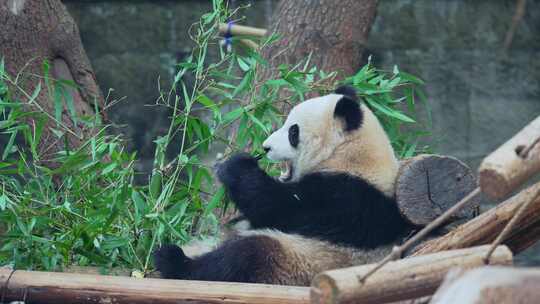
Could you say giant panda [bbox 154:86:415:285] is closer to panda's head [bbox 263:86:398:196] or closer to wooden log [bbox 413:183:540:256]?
panda's head [bbox 263:86:398:196]

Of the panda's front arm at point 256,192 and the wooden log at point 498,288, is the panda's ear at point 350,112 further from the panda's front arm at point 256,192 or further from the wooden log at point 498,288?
Result: the wooden log at point 498,288

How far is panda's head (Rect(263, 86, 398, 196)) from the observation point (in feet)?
9.26

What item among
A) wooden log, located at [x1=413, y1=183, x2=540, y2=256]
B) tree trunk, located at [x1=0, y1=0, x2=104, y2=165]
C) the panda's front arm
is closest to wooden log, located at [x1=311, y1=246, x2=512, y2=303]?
wooden log, located at [x1=413, y1=183, x2=540, y2=256]

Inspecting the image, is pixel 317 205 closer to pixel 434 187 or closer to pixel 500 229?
pixel 434 187

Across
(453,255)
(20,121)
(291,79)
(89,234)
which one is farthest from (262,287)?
(20,121)

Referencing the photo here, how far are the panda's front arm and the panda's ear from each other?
0.30 m

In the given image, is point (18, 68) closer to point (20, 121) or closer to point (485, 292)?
point (20, 121)

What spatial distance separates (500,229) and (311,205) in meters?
0.81

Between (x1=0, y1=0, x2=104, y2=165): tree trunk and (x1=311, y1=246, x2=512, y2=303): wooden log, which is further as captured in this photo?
(x1=0, y1=0, x2=104, y2=165): tree trunk

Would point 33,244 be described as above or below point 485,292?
below

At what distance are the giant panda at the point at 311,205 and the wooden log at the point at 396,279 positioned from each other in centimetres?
92

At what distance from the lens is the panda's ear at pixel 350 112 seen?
2.89 meters

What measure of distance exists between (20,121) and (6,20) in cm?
48

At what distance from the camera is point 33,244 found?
278cm
